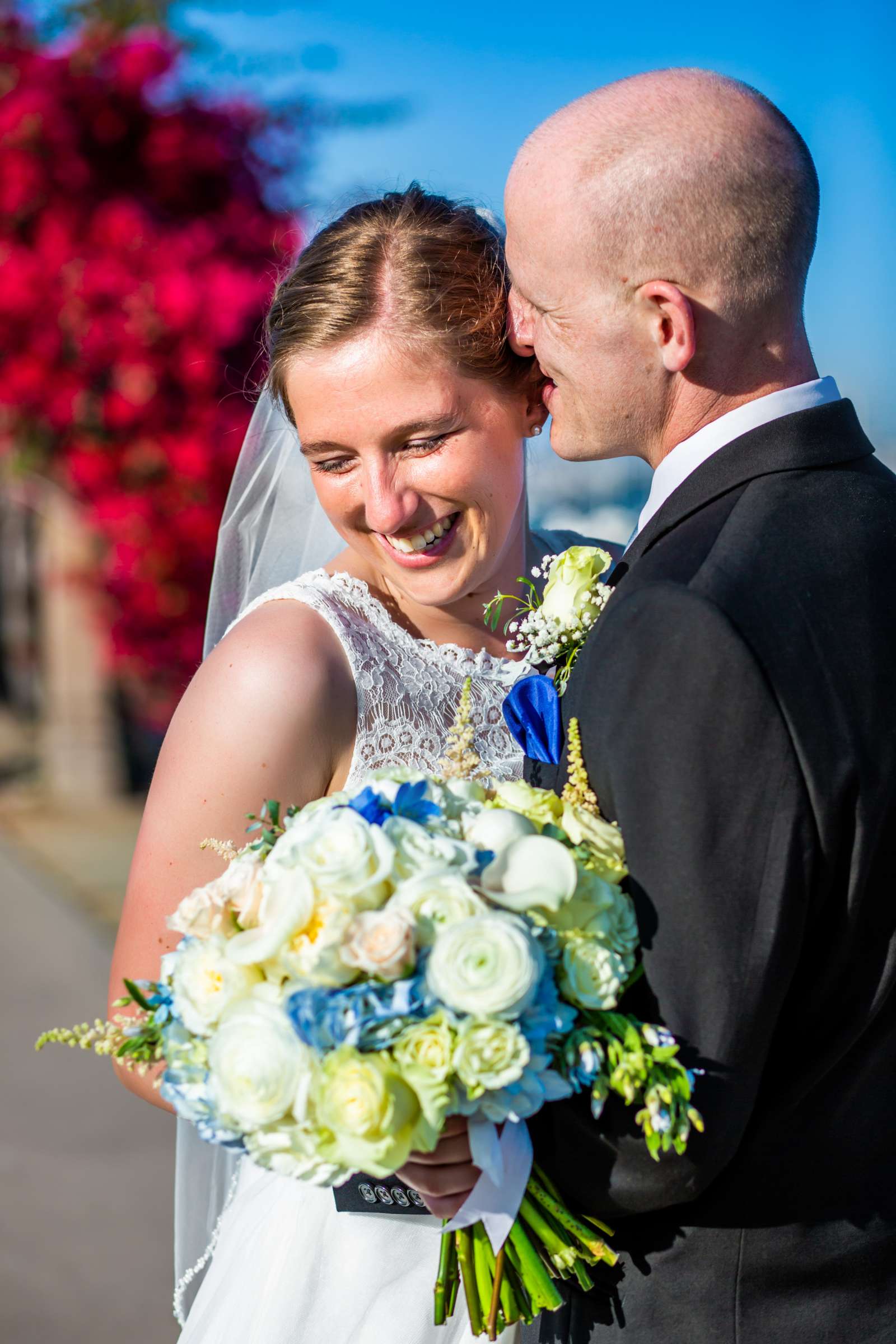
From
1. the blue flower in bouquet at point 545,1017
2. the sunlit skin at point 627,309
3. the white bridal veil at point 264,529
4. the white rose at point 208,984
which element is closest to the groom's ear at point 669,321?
the sunlit skin at point 627,309

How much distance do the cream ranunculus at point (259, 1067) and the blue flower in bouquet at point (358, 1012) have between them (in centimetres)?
2

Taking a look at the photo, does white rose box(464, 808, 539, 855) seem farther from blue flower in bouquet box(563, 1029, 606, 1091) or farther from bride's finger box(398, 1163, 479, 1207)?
bride's finger box(398, 1163, 479, 1207)

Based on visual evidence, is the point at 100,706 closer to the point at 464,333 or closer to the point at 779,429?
the point at 464,333

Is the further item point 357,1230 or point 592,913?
point 357,1230

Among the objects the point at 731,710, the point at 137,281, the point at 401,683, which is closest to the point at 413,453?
the point at 401,683

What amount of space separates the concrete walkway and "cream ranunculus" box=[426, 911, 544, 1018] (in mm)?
3185

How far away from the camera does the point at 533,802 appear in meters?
1.63

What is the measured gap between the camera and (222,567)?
321cm

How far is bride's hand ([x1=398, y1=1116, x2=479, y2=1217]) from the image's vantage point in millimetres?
1597

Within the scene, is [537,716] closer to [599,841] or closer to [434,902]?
[599,841]

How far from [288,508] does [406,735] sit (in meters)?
0.92

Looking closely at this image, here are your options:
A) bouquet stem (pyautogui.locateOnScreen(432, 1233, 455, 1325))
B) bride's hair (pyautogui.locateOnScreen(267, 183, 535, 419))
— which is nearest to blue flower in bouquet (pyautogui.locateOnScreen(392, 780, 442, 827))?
bouquet stem (pyautogui.locateOnScreen(432, 1233, 455, 1325))

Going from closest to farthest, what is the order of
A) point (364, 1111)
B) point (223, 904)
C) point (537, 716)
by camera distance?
1. point (364, 1111)
2. point (223, 904)
3. point (537, 716)

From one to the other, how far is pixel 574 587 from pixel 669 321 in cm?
49
